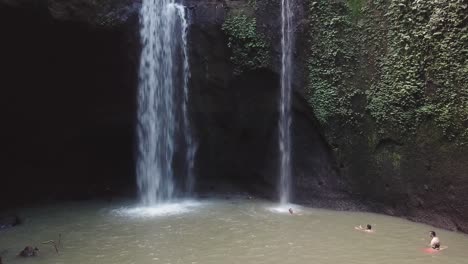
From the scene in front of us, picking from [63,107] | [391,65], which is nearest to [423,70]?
[391,65]

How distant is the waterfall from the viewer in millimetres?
12508

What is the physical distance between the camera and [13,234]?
31.1 feet

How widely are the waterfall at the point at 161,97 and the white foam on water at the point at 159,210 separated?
68 centimetres

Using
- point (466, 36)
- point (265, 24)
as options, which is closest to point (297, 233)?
point (466, 36)

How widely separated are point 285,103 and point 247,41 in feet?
6.36

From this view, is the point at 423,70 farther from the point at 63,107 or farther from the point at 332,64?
the point at 63,107

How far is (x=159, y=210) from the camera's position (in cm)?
1133

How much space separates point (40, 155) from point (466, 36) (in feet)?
38.4

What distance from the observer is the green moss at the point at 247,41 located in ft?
39.9

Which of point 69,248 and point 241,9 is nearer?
point 69,248

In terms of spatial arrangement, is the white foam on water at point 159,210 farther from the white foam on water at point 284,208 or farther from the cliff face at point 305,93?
the white foam on water at point 284,208

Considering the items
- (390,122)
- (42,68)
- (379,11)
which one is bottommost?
(390,122)

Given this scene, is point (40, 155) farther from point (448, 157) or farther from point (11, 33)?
point (448, 157)

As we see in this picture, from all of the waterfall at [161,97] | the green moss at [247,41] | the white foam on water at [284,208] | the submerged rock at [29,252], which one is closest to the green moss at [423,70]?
the white foam on water at [284,208]
